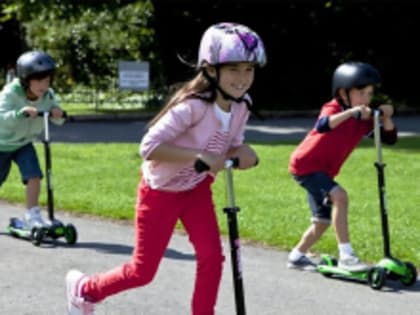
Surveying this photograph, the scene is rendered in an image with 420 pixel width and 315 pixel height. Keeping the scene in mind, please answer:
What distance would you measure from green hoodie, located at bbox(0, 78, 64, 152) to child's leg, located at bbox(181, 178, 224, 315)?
3168 mm

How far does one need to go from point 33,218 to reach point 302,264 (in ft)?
8.24

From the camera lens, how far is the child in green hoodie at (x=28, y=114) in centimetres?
747

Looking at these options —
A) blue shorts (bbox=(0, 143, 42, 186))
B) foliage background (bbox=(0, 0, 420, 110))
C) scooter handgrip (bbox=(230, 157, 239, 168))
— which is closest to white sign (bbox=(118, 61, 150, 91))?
foliage background (bbox=(0, 0, 420, 110))

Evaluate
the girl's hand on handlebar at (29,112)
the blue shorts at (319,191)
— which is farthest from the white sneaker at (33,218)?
the blue shorts at (319,191)

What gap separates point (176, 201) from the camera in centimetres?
470

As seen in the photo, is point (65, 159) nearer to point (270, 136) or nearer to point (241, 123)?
point (270, 136)

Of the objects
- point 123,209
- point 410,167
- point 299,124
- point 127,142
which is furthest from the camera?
point 299,124

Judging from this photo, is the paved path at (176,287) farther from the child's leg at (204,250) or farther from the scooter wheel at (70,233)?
the child's leg at (204,250)

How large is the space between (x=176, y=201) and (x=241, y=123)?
511mm

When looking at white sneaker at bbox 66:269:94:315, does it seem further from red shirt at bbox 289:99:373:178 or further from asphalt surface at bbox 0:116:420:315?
red shirt at bbox 289:99:373:178

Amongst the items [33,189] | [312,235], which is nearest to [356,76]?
[312,235]

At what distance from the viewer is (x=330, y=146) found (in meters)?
6.56

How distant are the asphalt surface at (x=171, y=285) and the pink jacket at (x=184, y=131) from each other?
4.06 ft

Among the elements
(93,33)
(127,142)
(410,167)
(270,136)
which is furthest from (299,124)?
(410,167)
